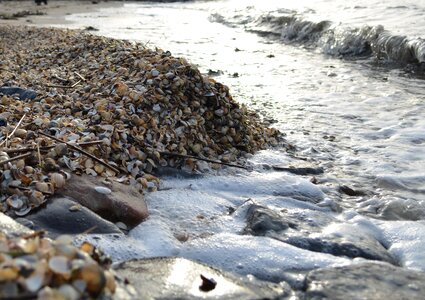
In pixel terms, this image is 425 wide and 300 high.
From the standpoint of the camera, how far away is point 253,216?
258 centimetres

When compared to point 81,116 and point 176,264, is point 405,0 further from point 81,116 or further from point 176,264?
point 176,264

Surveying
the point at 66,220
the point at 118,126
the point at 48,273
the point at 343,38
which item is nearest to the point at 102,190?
the point at 66,220

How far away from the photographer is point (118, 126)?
3.07 metres

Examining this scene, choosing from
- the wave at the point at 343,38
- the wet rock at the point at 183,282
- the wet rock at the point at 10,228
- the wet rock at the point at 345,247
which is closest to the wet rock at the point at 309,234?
the wet rock at the point at 345,247

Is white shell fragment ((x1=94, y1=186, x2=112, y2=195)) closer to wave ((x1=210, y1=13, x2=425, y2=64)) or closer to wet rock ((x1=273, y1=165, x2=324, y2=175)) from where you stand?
wet rock ((x1=273, y1=165, x2=324, y2=175))

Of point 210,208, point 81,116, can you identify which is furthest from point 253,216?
point 81,116

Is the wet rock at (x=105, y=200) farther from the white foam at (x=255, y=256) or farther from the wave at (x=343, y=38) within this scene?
the wave at (x=343, y=38)

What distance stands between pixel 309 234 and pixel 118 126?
134 centimetres

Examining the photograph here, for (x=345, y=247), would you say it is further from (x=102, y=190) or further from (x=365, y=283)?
(x=102, y=190)

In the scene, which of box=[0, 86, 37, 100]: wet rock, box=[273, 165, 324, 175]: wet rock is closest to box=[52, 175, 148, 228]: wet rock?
box=[273, 165, 324, 175]: wet rock

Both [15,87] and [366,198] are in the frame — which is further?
[15,87]

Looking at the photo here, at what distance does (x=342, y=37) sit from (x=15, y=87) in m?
7.06

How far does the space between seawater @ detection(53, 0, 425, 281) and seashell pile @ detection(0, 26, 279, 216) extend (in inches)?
8.6

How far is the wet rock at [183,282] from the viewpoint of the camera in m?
1.57
